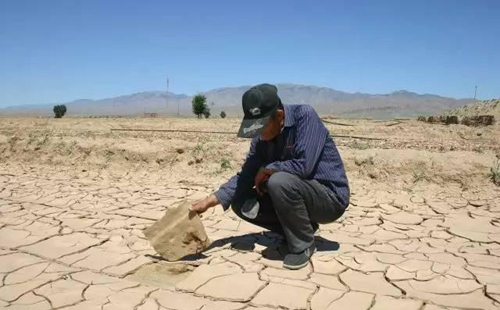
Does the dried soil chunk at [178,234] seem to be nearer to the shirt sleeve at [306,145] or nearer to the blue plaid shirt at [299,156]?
the blue plaid shirt at [299,156]

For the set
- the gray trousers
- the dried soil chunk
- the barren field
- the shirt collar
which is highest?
the shirt collar

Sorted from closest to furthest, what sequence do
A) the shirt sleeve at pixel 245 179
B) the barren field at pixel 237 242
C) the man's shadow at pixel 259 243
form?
the barren field at pixel 237 242, the shirt sleeve at pixel 245 179, the man's shadow at pixel 259 243

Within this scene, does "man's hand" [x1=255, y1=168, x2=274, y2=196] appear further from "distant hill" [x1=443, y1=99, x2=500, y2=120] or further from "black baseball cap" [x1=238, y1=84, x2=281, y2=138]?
"distant hill" [x1=443, y1=99, x2=500, y2=120]

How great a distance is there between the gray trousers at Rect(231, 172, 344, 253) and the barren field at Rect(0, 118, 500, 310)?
219 mm

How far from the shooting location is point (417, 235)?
362 centimetres

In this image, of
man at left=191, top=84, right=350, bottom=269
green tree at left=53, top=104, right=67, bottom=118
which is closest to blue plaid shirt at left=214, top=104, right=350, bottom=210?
man at left=191, top=84, right=350, bottom=269

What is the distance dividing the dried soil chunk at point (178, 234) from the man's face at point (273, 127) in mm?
710

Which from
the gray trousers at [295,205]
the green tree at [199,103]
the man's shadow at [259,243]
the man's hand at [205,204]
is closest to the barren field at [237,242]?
the man's shadow at [259,243]

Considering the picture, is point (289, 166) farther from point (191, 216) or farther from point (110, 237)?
point (110, 237)

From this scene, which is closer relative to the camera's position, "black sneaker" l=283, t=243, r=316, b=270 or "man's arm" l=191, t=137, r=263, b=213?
"black sneaker" l=283, t=243, r=316, b=270

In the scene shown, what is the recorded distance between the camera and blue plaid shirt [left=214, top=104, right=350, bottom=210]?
2.71m

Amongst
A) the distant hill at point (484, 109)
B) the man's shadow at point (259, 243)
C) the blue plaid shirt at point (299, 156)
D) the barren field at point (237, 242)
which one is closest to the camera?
the barren field at point (237, 242)

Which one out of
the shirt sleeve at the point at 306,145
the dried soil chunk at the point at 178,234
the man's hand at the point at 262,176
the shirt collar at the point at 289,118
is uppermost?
the shirt collar at the point at 289,118

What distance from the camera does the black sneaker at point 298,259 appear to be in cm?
280
